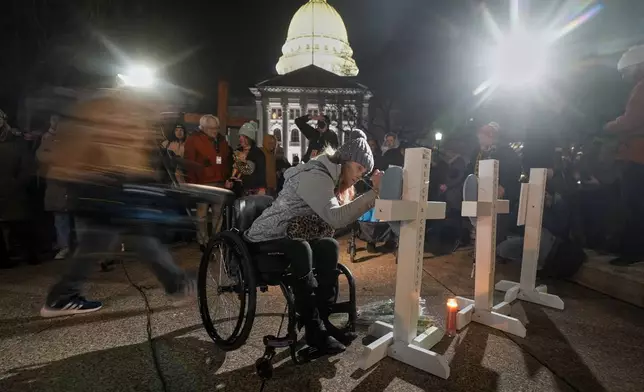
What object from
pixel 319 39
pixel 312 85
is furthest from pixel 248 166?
pixel 319 39

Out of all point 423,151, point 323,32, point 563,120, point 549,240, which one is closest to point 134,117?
point 423,151

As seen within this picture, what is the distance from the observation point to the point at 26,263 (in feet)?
16.4

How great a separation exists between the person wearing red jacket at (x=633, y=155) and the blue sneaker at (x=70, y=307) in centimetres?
554

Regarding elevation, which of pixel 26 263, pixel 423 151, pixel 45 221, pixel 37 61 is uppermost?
pixel 37 61

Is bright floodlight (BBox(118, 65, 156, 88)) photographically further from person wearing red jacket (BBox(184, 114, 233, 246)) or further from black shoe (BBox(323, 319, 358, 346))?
black shoe (BBox(323, 319, 358, 346))

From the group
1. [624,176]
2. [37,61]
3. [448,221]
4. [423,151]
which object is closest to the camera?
[423,151]

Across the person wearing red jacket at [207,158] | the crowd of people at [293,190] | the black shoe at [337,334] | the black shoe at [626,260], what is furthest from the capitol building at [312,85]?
the black shoe at [337,334]

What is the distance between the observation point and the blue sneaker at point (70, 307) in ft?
10.5

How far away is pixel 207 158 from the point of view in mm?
5645

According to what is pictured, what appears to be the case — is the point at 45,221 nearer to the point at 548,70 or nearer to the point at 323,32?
the point at 548,70

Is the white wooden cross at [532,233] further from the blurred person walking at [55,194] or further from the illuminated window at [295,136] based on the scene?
the illuminated window at [295,136]

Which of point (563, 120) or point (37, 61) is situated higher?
point (37, 61)

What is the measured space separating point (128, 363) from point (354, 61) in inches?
2072

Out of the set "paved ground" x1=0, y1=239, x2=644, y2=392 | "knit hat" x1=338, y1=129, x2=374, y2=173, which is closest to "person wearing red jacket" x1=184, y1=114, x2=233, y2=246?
"paved ground" x1=0, y1=239, x2=644, y2=392
